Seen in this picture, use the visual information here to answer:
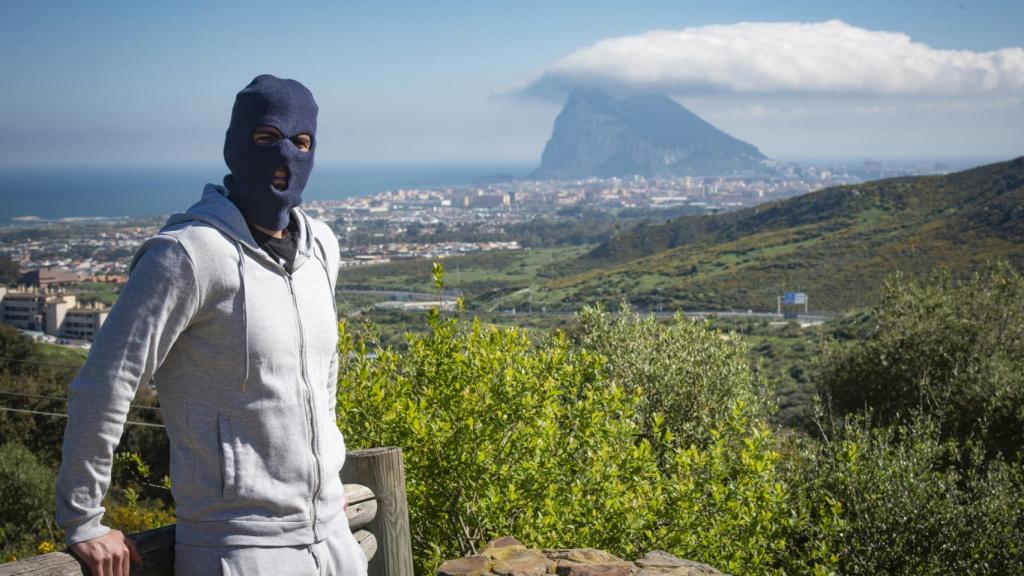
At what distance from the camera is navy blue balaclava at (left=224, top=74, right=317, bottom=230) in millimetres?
2402

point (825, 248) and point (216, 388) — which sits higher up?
point (216, 388)

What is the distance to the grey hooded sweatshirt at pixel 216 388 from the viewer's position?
2082mm

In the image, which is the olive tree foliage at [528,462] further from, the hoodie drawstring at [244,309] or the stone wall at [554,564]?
the hoodie drawstring at [244,309]

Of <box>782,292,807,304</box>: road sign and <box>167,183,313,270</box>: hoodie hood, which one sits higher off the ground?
<box>167,183,313,270</box>: hoodie hood

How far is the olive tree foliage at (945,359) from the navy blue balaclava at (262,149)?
10412 millimetres

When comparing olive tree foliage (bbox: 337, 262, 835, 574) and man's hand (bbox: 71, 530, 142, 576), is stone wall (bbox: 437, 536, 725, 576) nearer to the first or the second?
olive tree foliage (bbox: 337, 262, 835, 574)

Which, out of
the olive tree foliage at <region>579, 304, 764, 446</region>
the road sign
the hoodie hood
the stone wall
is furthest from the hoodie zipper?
the road sign

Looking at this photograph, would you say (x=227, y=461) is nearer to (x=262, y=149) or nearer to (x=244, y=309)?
(x=244, y=309)

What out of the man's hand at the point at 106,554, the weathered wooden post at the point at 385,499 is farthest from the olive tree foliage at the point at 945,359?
the man's hand at the point at 106,554

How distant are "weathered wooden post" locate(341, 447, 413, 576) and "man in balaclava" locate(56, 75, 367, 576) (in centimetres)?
65

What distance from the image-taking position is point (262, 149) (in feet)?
7.90

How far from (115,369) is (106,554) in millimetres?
453

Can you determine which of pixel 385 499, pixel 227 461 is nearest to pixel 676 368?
pixel 385 499

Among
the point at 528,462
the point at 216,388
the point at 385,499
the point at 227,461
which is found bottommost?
the point at 528,462
